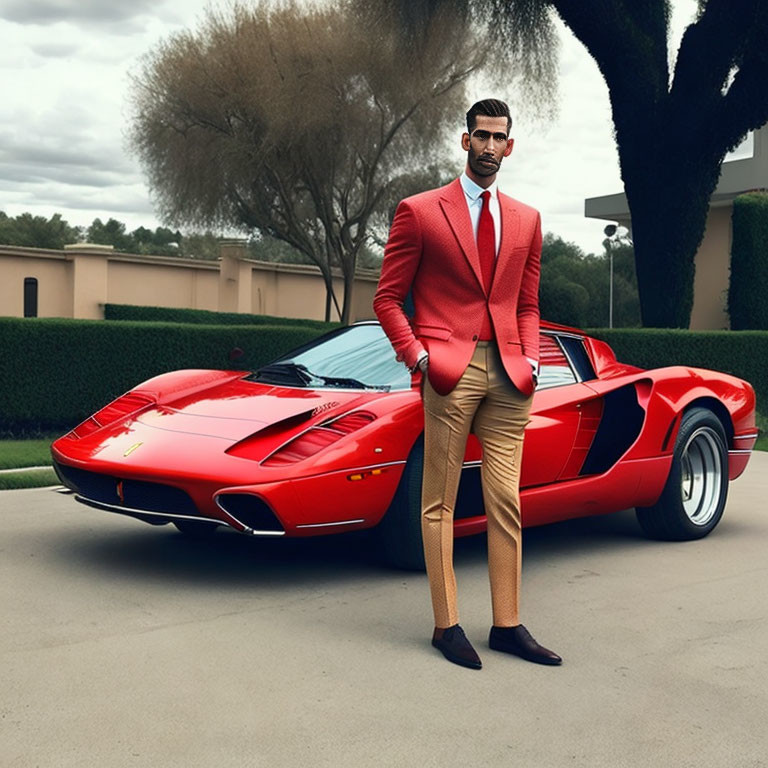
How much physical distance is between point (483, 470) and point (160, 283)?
3150 centimetres

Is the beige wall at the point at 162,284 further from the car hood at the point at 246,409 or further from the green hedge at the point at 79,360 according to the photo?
the car hood at the point at 246,409

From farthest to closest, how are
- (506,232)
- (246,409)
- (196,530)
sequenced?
1. (196,530)
2. (246,409)
3. (506,232)

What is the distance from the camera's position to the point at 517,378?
14.3 ft

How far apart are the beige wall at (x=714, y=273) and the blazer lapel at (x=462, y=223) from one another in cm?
2013

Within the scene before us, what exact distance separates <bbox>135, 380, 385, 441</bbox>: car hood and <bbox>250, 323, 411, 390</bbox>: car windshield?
5.2 inches

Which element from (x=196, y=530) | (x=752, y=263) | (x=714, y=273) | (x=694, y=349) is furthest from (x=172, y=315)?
(x=196, y=530)

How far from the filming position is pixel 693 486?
684 centimetres

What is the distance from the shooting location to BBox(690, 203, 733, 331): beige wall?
2367 cm

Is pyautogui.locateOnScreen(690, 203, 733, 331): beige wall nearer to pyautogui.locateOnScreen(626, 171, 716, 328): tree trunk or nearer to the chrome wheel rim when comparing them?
pyautogui.locateOnScreen(626, 171, 716, 328): tree trunk

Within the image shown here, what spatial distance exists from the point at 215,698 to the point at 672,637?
6.33 feet

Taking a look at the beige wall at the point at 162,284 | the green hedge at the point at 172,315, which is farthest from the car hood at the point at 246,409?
the beige wall at the point at 162,284

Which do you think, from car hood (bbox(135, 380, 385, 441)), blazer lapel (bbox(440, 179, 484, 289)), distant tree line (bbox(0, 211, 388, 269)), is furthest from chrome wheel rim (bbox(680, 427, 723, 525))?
distant tree line (bbox(0, 211, 388, 269))

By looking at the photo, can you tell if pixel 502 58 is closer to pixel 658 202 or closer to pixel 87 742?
pixel 658 202

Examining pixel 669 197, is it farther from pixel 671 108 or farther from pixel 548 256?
pixel 548 256
